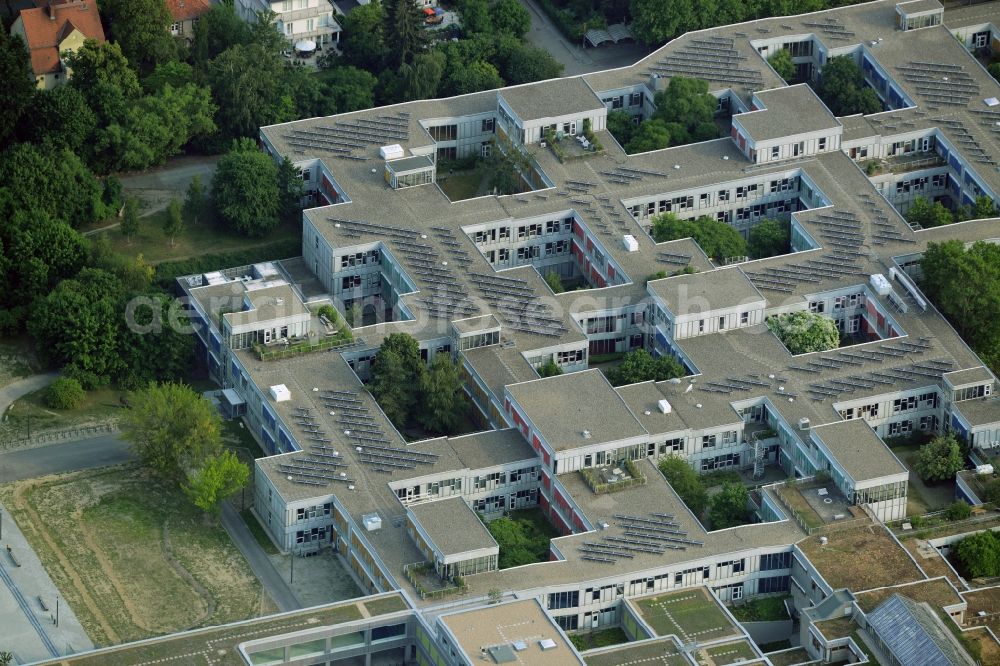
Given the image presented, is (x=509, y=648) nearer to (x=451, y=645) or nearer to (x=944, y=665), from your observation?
(x=451, y=645)

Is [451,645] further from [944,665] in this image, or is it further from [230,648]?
[944,665]

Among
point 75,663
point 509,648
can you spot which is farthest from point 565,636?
point 75,663

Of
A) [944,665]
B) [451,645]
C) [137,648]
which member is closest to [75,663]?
[137,648]

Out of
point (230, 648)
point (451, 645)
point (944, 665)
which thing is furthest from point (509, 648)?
point (944, 665)

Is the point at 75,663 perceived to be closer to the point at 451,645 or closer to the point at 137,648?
the point at 137,648

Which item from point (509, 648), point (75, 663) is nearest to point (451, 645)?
point (509, 648)

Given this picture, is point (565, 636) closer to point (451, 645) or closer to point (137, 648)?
point (451, 645)
